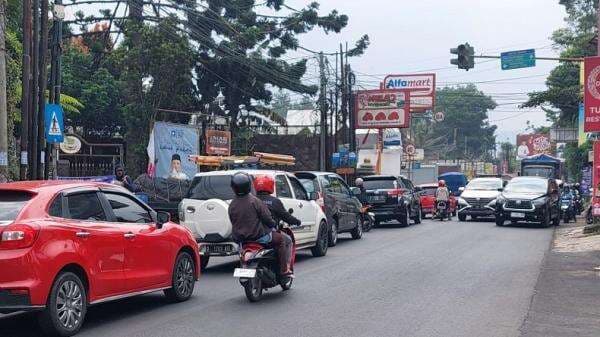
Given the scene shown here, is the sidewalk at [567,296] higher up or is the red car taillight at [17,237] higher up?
the red car taillight at [17,237]

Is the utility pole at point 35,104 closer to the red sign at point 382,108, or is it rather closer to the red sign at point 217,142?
the red sign at point 217,142

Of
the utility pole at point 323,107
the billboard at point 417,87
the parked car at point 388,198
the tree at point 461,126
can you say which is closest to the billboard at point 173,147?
the parked car at point 388,198

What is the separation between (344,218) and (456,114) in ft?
296

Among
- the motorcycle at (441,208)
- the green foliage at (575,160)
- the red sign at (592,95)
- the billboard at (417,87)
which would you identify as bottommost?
the motorcycle at (441,208)

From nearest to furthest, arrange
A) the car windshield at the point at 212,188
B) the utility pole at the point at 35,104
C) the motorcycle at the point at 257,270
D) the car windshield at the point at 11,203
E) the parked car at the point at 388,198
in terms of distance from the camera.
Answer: the car windshield at the point at 11,203, the motorcycle at the point at 257,270, the car windshield at the point at 212,188, the utility pole at the point at 35,104, the parked car at the point at 388,198

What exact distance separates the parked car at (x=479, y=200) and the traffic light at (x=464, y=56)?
20.4ft

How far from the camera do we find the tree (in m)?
105

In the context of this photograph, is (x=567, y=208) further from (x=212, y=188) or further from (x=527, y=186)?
(x=212, y=188)

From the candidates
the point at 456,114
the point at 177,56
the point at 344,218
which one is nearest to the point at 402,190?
the point at 344,218

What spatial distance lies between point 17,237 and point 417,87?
52.7 m

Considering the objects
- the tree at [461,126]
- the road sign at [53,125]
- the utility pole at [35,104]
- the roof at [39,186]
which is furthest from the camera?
the tree at [461,126]

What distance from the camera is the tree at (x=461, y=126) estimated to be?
344 ft

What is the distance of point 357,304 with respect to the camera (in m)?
9.46

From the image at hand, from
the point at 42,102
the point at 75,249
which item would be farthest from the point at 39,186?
the point at 42,102
